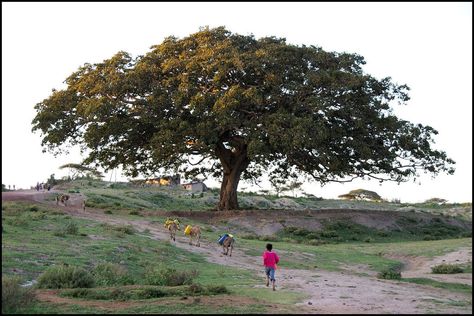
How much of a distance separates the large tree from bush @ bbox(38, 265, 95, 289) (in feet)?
66.6

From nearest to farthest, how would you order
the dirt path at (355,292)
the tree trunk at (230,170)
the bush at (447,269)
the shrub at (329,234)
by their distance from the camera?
the dirt path at (355,292), the bush at (447,269), the shrub at (329,234), the tree trunk at (230,170)

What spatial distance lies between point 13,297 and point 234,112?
26.1 metres

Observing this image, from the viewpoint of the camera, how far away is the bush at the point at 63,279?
45.9 feet

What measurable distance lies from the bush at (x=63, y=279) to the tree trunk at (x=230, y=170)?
26903 millimetres

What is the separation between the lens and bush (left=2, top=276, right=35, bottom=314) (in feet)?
34.7

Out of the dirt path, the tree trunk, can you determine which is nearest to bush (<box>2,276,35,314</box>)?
the dirt path

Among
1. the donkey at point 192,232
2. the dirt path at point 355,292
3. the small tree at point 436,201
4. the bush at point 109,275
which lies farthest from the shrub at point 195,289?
the small tree at point 436,201

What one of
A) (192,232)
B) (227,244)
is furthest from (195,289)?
(192,232)

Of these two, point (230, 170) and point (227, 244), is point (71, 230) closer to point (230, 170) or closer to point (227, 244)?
point (227, 244)

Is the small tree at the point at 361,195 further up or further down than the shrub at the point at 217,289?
further down

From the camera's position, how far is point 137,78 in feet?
123

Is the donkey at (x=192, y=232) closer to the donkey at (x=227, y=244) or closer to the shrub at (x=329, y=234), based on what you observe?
the donkey at (x=227, y=244)

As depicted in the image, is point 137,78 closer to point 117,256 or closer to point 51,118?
point 51,118

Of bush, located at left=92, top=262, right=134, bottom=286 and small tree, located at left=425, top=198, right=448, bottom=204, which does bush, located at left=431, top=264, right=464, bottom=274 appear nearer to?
bush, located at left=92, top=262, right=134, bottom=286
